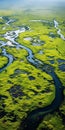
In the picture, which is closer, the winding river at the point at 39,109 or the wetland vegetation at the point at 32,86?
the winding river at the point at 39,109

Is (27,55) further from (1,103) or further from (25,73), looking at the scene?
(1,103)

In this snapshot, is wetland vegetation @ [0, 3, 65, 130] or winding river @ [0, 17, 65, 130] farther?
wetland vegetation @ [0, 3, 65, 130]

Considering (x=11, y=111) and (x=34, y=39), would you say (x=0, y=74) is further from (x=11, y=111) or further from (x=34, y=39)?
(x=34, y=39)

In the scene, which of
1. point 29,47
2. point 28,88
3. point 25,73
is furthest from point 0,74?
point 29,47

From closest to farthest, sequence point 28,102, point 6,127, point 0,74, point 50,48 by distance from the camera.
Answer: point 6,127 → point 28,102 → point 0,74 → point 50,48

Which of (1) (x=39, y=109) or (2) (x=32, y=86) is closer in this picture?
(1) (x=39, y=109)

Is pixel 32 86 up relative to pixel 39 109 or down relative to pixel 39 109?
up

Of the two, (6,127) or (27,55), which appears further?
(27,55)

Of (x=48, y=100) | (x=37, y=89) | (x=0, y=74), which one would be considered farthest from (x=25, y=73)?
(x=48, y=100)

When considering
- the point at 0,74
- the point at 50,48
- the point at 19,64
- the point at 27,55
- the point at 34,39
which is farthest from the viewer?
the point at 34,39
